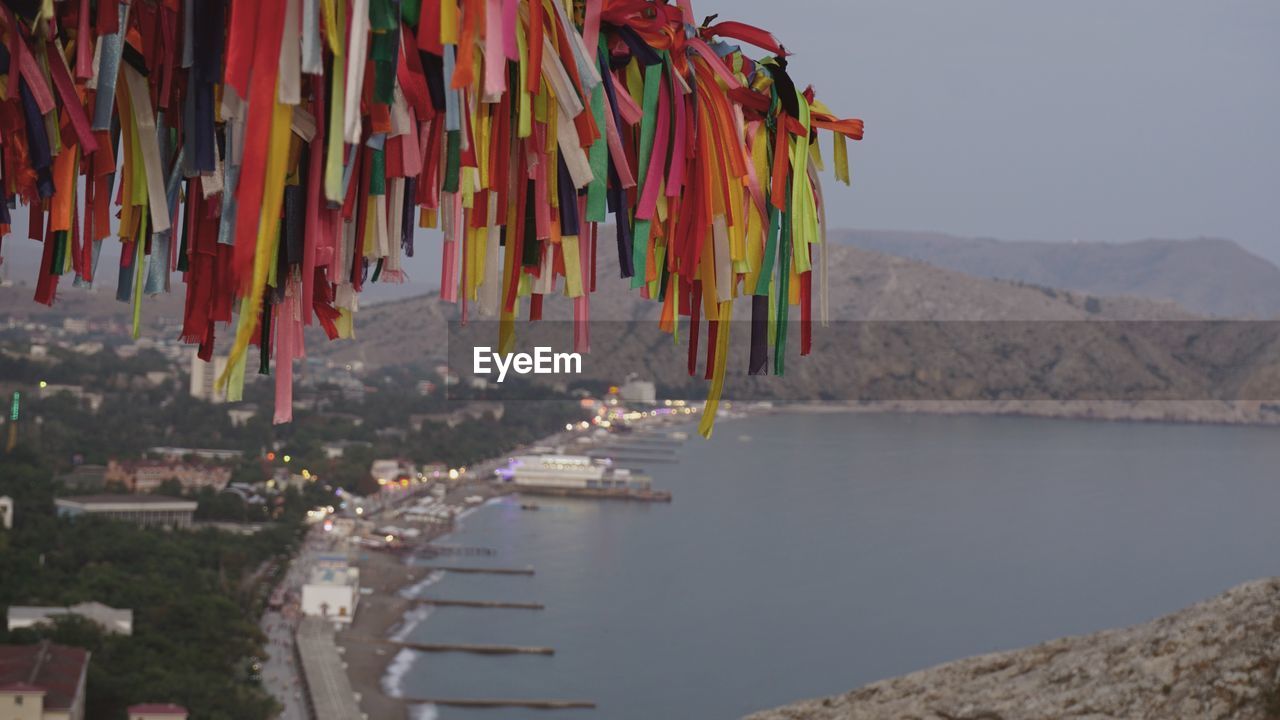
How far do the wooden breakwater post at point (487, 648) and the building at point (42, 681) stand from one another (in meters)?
5.93

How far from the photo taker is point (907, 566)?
63.7 ft

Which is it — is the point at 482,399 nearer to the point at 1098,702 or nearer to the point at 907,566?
the point at 907,566

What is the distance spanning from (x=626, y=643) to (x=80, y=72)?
14.9 metres

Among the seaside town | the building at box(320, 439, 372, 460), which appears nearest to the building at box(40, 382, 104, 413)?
the seaside town

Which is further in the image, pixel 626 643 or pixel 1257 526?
pixel 1257 526

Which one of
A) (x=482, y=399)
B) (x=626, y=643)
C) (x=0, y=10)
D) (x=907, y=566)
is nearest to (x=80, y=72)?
(x=0, y=10)

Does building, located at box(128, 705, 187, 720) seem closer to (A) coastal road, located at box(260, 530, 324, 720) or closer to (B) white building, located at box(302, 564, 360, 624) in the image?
(A) coastal road, located at box(260, 530, 324, 720)

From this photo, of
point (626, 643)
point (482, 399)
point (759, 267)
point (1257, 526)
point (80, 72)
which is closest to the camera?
point (80, 72)

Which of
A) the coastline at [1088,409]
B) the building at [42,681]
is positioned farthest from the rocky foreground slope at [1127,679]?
the coastline at [1088,409]

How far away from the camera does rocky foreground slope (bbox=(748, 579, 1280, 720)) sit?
2.12 ft

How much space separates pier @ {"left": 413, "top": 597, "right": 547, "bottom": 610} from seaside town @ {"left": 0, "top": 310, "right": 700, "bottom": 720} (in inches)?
1.6

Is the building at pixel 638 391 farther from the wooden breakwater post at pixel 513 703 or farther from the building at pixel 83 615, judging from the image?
the building at pixel 83 615

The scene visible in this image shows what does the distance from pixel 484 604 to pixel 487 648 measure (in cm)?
195

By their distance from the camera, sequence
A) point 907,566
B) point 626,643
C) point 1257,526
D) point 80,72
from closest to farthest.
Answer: point 80,72
point 626,643
point 907,566
point 1257,526
